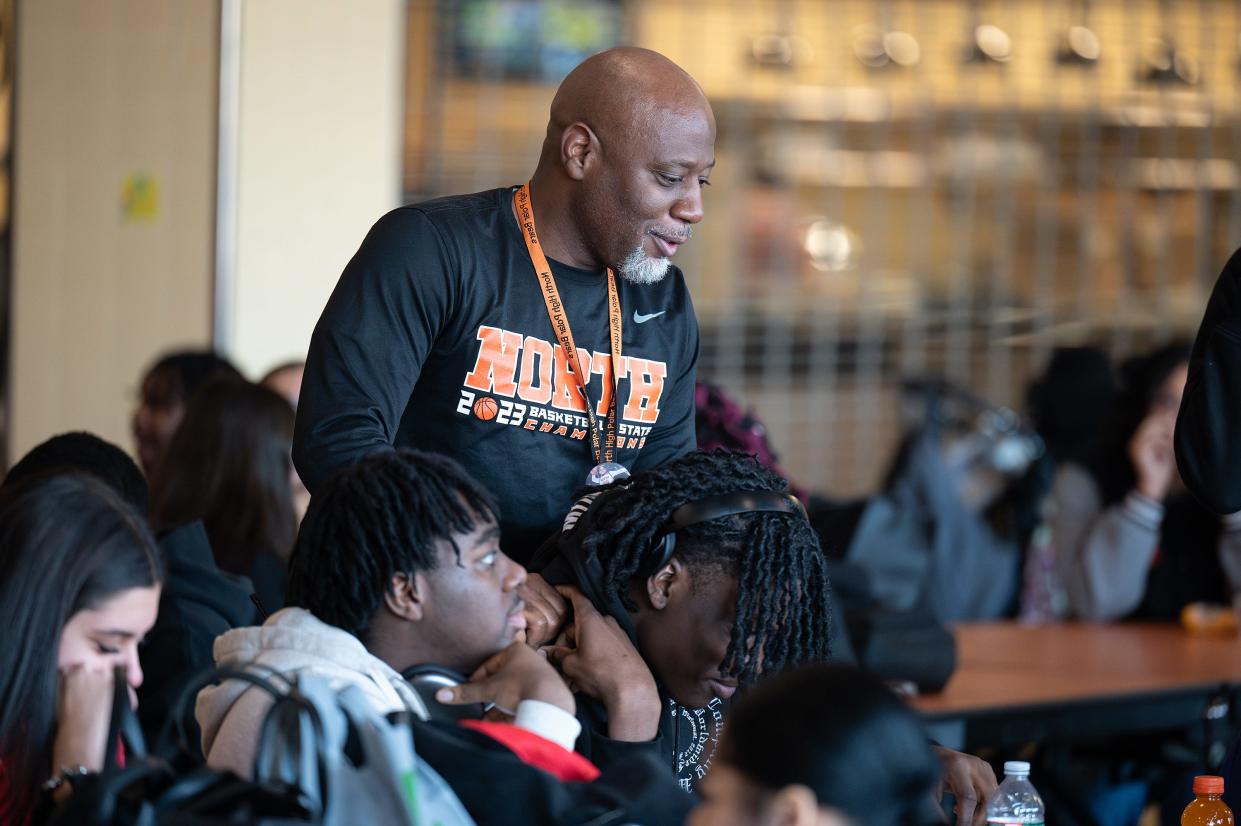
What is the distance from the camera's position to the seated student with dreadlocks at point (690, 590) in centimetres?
201

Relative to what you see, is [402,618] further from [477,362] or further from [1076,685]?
[1076,685]

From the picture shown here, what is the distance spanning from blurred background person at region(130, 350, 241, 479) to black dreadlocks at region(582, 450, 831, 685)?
7.61ft

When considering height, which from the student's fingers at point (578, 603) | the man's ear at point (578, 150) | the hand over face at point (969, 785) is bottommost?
the hand over face at point (969, 785)

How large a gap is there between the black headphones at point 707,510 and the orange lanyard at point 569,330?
366 mm

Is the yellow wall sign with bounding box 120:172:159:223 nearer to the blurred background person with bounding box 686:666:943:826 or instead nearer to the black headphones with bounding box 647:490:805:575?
the black headphones with bounding box 647:490:805:575

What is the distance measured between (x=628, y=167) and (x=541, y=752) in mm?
996

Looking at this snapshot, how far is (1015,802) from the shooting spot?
2127mm

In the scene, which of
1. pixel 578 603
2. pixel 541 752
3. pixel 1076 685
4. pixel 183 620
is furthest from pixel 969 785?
pixel 1076 685

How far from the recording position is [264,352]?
4.98 m

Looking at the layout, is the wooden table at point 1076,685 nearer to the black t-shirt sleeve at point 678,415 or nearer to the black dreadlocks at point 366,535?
the black t-shirt sleeve at point 678,415

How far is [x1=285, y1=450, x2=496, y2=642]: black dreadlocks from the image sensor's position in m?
1.83

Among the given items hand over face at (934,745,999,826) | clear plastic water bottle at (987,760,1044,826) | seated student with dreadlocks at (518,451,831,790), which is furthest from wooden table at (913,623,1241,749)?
seated student with dreadlocks at (518,451,831,790)

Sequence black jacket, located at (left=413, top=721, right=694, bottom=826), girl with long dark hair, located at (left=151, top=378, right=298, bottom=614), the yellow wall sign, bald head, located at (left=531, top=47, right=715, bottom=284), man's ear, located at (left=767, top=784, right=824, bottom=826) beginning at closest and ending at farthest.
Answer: man's ear, located at (left=767, top=784, right=824, bottom=826)
black jacket, located at (left=413, top=721, right=694, bottom=826)
bald head, located at (left=531, top=47, right=715, bottom=284)
girl with long dark hair, located at (left=151, top=378, right=298, bottom=614)
the yellow wall sign

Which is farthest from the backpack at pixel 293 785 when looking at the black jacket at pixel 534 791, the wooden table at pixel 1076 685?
the wooden table at pixel 1076 685
